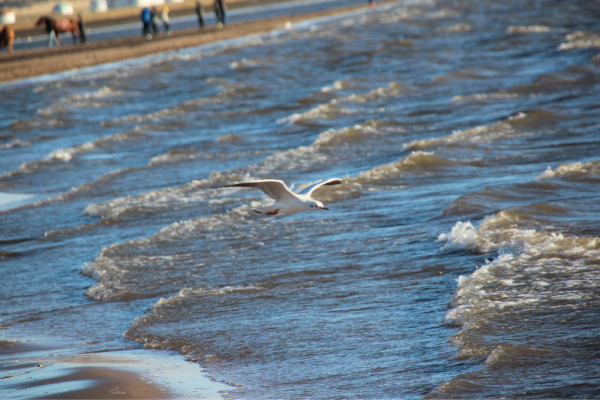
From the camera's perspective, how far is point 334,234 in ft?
42.4

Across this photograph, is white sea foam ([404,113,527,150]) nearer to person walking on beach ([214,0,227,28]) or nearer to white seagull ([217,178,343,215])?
white seagull ([217,178,343,215])

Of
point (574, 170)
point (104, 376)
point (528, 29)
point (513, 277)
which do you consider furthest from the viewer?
point (528, 29)

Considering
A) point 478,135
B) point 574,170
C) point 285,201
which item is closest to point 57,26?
point 478,135

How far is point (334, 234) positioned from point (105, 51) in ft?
109

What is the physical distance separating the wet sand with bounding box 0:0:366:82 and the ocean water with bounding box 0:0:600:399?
9.45 m

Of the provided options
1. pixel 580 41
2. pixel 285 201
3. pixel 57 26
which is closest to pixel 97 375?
pixel 285 201

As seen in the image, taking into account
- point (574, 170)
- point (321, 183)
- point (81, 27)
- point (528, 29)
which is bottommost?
point (574, 170)

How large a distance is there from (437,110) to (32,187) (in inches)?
401

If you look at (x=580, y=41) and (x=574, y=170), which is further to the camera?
(x=580, y=41)

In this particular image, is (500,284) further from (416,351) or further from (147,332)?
(147,332)

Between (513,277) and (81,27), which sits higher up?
(81,27)

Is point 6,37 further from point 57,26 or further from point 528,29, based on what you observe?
point 528,29

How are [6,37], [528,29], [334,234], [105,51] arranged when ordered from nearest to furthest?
[334,234] → [528,29] → [105,51] → [6,37]

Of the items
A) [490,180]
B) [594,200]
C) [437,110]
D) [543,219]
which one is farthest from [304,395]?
[437,110]
